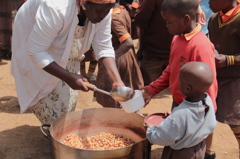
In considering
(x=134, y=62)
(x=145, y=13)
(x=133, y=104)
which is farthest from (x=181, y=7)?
(x=145, y=13)

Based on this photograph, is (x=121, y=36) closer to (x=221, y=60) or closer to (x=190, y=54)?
(x=221, y=60)

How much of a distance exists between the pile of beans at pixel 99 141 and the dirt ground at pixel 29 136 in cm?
59

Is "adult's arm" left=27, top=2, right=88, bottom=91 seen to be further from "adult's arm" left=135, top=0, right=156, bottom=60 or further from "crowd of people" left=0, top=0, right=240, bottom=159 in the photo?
"adult's arm" left=135, top=0, right=156, bottom=60

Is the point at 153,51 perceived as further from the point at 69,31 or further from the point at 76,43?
the point at 69,31

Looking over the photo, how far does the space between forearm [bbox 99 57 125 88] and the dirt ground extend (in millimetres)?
1086

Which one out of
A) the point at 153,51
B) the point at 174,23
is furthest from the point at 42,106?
the point at 153,51

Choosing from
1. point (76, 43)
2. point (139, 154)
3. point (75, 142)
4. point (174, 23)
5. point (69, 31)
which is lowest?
point (75, 142)

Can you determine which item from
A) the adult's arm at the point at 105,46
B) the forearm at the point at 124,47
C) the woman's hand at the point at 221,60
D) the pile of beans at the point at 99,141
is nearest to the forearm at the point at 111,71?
the adult's arm at the point at 105,46

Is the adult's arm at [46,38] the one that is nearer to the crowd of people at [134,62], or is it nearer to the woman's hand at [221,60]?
the crowd of people at [134,62]

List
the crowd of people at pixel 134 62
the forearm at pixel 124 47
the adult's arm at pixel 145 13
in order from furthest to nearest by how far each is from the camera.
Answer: the adult's arm at pixel 145 13, the forearm at pixel 124 47, the crowd of people at pixel 134 62

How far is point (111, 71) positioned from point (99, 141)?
2.04ft

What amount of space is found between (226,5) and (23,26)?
177 centimetres

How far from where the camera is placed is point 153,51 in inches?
195

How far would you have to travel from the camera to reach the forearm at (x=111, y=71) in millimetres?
3027
